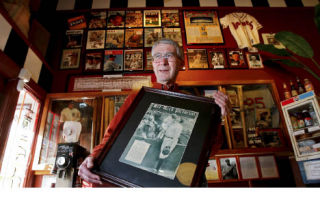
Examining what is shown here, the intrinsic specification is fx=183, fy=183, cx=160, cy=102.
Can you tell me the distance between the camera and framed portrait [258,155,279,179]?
2.23 metres

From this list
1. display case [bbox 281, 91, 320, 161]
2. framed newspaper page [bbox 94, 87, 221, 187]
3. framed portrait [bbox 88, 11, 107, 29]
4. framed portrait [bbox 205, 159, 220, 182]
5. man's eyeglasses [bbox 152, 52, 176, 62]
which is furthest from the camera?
framed portrait [bbox 88, 11, 107, 29]

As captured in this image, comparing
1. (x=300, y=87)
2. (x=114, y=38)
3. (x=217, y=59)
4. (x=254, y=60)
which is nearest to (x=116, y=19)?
(x=114, y=38)

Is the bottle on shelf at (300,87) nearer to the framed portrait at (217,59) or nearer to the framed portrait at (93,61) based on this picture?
the framed portrait at (217,59)

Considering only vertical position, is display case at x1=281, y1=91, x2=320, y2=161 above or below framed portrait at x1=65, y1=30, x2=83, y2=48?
below

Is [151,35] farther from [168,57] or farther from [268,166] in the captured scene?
[268,166]

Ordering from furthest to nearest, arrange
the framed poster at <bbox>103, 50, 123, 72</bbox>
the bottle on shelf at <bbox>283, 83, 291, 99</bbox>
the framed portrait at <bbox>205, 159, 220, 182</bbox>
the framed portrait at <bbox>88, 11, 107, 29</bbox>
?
the framed portrait at <bbox>88, 11, 107, 29</bbox>
the framed poster at <bbox>103, 50, 123, 72</bbox>
the bottle on shelf at <bbox>283, 83, 291, 99</bbox>
the framed portrait at <bbox>205, 159, 220, 182</bbox>

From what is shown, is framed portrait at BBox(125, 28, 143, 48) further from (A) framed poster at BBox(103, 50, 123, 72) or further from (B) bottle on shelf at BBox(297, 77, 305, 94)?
(B) bottle on shelf at BBox(297, 77, 305, 94)

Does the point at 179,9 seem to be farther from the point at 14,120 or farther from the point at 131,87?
the point at 14,120

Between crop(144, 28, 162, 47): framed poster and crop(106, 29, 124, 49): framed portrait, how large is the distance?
1.36 feet

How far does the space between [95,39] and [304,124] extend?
3.35m

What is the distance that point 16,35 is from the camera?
2115 millimetres

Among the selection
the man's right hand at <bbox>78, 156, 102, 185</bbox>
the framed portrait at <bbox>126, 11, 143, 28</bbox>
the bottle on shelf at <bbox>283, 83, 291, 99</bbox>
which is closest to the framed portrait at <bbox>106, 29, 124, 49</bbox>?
the framed portrait at <bbox>126, 11, 143, 28</bbox>

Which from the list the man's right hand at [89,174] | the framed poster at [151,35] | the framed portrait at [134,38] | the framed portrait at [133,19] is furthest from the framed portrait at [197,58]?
the man's right hand at [89,174]

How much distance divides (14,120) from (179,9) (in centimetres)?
317
